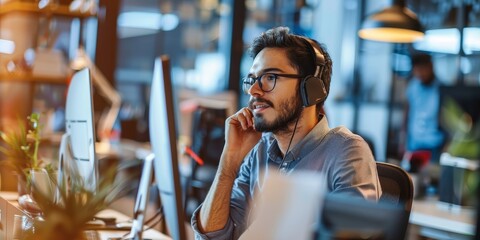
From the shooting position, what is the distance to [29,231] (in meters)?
1.25

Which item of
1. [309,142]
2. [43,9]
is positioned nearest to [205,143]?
[43,9]

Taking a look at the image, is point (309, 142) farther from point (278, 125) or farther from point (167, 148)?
point (167, 148)

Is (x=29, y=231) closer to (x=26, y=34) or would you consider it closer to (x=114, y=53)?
(x=26, y=34)

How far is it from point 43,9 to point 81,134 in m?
2.75

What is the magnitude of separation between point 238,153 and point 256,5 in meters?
6.29

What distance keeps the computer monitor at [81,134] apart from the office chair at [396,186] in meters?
0.73

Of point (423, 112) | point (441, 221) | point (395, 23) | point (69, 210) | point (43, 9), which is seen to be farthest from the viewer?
point (423, 112)

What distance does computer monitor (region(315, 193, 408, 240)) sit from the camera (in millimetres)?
826

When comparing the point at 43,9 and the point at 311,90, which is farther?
the point at 43,9

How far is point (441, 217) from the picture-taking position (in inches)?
126

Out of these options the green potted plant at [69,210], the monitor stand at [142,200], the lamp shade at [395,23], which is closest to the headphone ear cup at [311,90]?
the monitor stand at [142,200]

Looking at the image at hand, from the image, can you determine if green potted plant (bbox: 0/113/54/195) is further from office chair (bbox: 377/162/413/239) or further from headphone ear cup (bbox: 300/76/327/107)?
office chair (bbox: 377/162/413/239)

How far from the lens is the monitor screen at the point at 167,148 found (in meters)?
1.55

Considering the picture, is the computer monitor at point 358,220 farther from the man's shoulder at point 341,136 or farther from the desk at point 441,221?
the desk at point 441,221
